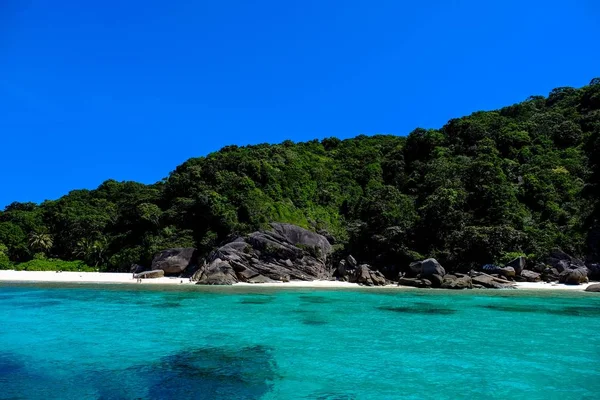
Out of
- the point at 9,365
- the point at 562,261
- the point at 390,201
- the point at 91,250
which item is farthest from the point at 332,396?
the point at 91,250

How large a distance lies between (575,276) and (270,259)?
25.1m

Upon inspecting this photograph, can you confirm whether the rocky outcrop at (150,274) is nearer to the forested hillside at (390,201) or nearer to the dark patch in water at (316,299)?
the forested hillside at (390,201)

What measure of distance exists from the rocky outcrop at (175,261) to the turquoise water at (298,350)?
53.7 feet

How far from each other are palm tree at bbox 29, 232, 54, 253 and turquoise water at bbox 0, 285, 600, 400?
36.3 m

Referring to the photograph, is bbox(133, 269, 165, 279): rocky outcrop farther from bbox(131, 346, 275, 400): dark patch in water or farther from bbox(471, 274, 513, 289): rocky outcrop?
bbox(131, 346, 275, 400): dark patch in water

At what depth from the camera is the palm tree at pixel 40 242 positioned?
178ft

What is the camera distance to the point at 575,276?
31.3 metres

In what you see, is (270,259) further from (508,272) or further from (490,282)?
(508,272)

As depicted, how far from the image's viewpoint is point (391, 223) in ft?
132

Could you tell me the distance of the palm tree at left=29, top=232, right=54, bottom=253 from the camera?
178 ft

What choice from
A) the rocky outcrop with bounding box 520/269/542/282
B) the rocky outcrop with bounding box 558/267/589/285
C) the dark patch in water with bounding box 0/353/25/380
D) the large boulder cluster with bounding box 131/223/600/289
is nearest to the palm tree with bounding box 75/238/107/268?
the large boulder cluster with bounding box 131/223/600/289

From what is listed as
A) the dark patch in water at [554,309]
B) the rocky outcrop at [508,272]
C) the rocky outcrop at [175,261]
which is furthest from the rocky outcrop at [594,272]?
the rocky outcrop at [175,261]

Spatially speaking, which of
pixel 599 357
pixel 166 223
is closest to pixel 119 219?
pixel 166 223

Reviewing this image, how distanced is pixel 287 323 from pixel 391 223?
25525 mm
